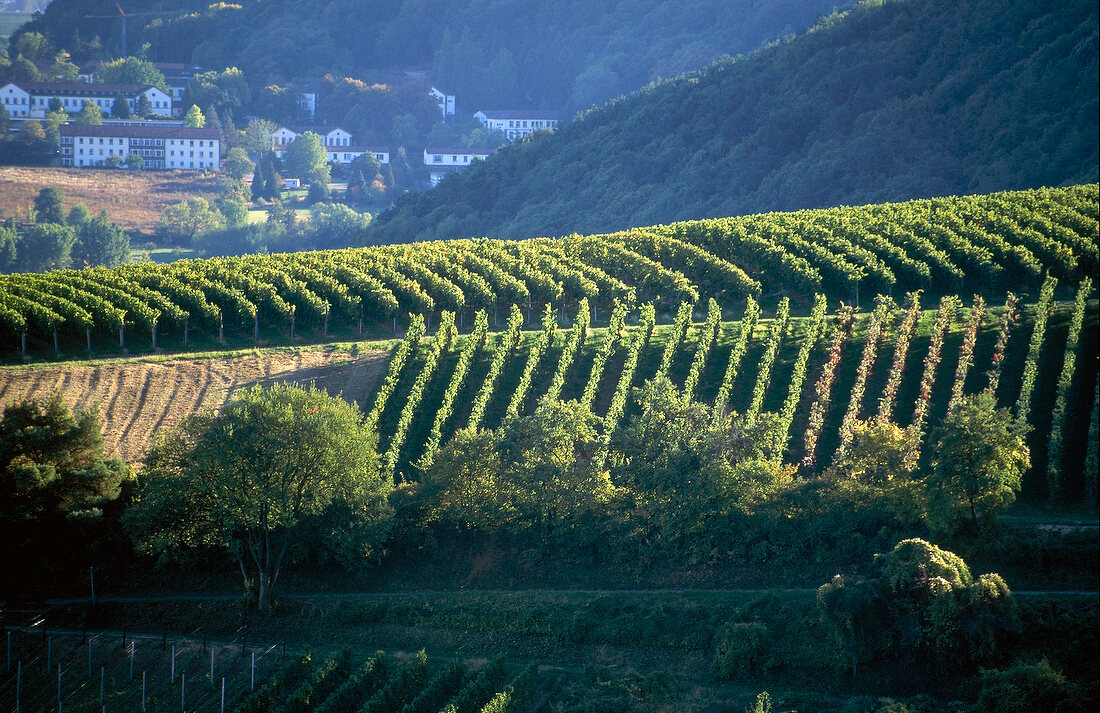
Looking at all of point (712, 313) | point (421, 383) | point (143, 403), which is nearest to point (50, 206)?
point (143, 403)

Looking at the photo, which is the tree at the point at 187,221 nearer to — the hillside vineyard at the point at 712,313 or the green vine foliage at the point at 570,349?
the hillside vineyard at the point at 712,313

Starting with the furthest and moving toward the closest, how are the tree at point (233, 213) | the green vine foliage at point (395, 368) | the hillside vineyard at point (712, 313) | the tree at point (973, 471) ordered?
the tree at point (233, 213), the green vine foliage at point (395, 368), the hillside vineyard at point (712, 313), the tree at point (973, 471)

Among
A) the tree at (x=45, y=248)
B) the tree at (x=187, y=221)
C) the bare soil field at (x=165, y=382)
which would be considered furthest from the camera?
the tree at (x=187, y=221)

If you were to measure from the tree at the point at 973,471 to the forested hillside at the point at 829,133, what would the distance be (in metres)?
77.0

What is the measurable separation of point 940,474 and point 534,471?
1649 cm

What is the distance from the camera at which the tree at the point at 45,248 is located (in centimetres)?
15675

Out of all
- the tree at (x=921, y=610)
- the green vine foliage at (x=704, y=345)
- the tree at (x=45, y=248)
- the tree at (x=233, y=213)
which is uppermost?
the tree at (x=233, y=213)

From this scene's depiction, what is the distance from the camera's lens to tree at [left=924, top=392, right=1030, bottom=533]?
41.9 m

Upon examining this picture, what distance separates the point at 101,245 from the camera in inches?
6535

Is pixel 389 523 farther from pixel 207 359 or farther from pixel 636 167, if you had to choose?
pixel 636 167

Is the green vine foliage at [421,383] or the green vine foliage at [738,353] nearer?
the green vine foliage at [421,383]

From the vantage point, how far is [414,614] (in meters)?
44.1

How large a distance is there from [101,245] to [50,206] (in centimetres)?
2156

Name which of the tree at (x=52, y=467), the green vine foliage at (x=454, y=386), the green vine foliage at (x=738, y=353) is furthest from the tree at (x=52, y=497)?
the green vine foliage at (x=738, y=353)
